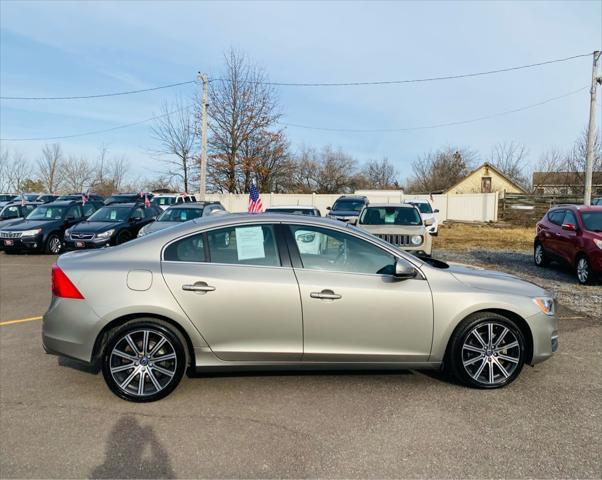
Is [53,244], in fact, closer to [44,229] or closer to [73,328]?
[44,229]

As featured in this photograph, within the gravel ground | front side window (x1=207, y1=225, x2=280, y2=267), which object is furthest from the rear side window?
front side window (x1=207, y1=225, x2=280, y2=267)

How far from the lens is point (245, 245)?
396 centimetres

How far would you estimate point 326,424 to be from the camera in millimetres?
3434

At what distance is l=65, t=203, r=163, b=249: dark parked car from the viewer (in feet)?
43.1

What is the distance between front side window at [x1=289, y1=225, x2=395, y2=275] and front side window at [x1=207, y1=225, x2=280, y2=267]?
23 cm

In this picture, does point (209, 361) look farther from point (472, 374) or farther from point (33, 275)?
point (33, 275)

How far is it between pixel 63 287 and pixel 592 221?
32.0 feet

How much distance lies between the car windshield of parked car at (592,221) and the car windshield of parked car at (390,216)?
3.39 metres

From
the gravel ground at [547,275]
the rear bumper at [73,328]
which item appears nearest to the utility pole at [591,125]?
the gravel ground at [547,275]

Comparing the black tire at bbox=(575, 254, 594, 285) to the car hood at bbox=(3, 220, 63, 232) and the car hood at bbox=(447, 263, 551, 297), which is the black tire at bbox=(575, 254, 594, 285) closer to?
the car hood at bbox=(447, 263, 551, 297)

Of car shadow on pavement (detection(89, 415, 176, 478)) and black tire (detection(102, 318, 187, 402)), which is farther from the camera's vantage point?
black tire (detection(102, 318, 187, 402))

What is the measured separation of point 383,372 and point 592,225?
7.19 m

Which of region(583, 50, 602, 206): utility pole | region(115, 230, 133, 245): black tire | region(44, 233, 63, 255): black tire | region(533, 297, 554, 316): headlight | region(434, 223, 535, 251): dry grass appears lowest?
region(434, 223, 535, 251): dry grass

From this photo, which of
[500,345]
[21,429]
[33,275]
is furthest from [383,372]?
[33,275]
